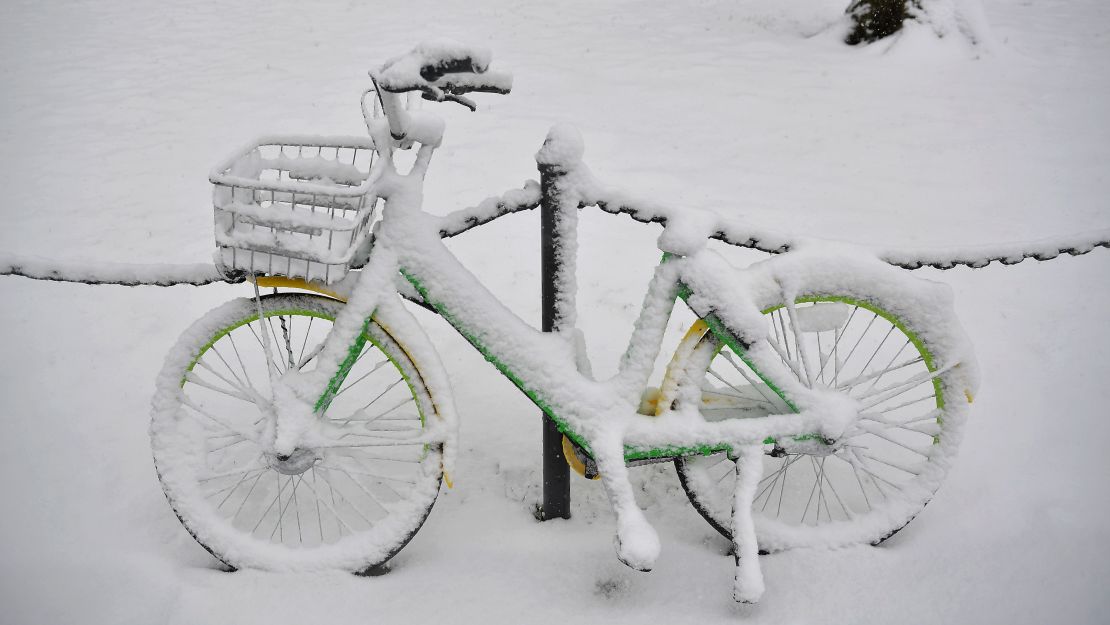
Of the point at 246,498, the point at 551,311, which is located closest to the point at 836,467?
the point at 551,311

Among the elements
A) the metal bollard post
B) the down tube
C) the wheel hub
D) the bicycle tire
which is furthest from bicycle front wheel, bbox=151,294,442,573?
the bicycle tire

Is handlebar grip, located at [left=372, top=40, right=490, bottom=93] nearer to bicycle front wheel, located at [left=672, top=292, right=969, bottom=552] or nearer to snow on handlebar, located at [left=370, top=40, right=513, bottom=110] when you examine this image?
snow on handlebar, located at [left=370, top=40, right=513, bottom=110]

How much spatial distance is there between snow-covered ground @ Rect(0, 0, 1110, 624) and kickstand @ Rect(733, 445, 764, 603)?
0.91 ft

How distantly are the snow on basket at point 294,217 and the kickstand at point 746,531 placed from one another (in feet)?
3.86

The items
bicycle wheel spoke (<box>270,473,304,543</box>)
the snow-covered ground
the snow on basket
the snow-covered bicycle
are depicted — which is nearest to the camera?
the snow on basket

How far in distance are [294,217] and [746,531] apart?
1.39 metres

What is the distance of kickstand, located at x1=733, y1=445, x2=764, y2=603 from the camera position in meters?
1.77

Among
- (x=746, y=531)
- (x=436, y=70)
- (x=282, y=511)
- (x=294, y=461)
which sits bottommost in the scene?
(x=282, y=511)

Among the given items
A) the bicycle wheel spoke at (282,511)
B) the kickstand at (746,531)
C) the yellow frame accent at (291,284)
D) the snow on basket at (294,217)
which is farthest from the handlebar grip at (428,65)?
the bicycle wheel spoke at (282,511)

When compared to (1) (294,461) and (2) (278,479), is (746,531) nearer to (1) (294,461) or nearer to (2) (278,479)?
(1) (294,461)

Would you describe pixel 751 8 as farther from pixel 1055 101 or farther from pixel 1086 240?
pixel 1086 240

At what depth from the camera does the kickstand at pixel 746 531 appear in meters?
1.77

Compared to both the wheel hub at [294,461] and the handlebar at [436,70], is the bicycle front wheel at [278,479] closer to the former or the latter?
the wheel hub at [294,461]

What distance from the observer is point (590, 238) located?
394 centimetres
